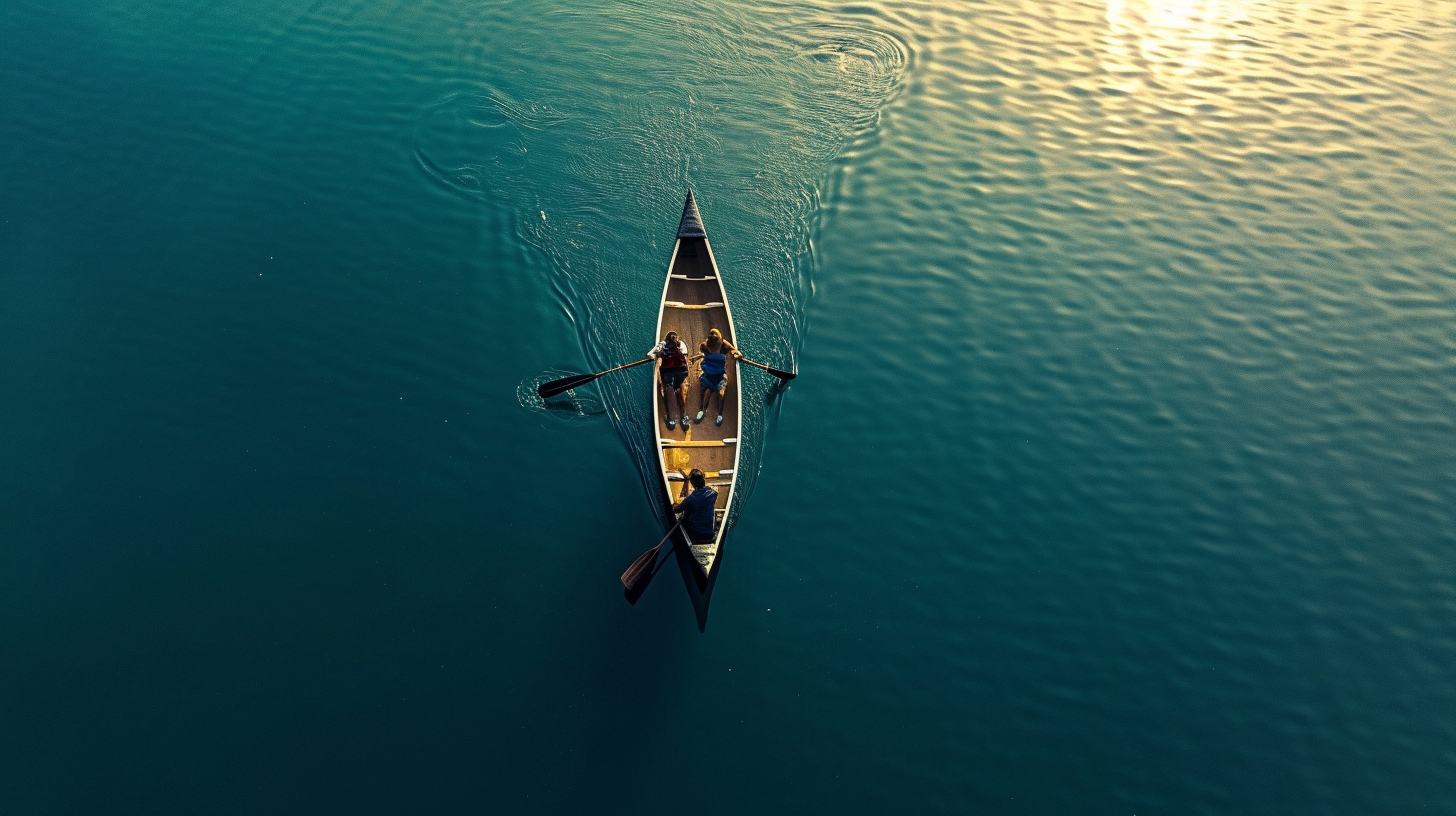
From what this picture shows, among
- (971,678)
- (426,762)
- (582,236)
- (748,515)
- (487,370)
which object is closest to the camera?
(426,762)

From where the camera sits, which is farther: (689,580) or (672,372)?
(672,372)

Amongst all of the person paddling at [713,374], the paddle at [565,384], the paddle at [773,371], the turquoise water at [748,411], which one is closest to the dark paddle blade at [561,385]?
the paddle at [565,384]

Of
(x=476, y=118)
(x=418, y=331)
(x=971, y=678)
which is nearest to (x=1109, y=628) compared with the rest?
(x=971, y=678)

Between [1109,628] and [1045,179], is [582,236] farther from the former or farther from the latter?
[1109,628]

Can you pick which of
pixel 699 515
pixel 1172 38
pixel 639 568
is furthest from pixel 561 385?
pixel 1172 38

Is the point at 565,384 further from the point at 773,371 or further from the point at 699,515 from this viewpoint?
the point at 699,515

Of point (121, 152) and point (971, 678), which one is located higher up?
point (121, 152)
